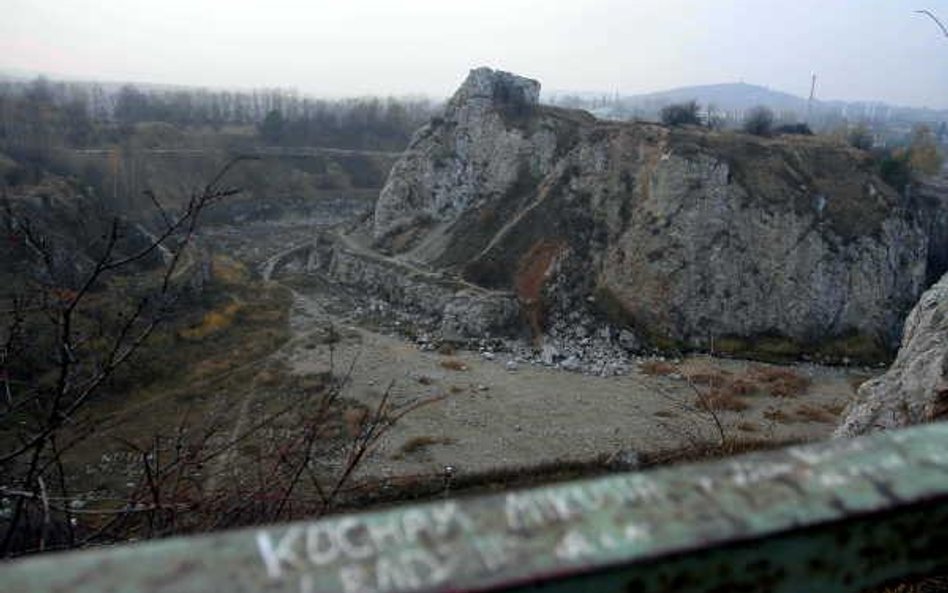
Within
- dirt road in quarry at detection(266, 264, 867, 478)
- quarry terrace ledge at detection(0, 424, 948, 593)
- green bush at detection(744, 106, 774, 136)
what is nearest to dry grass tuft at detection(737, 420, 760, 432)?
dirt road in quarry at detection(266, 264, 867, 478)

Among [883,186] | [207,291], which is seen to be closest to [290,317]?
[207,291]

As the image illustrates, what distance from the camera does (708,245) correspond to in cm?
3481

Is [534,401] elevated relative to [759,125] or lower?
lower

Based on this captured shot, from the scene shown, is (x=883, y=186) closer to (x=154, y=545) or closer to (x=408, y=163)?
(x=408, y=163)

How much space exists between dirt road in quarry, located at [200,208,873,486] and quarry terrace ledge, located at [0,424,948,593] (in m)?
17.0

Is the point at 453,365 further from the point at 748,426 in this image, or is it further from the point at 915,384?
the point at 915,384

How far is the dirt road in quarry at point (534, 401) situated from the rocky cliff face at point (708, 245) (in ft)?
11.1

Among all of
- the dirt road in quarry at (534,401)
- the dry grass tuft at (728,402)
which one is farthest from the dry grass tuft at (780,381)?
the dry grass tuft at (728,402)

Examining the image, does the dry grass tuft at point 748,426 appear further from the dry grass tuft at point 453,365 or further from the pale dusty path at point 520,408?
the dry grass tuft at point 453,365

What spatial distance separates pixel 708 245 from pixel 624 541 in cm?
3577

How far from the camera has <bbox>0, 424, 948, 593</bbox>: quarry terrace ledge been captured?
3.00 feet

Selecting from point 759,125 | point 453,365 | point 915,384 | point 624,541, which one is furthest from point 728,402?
point 624,541

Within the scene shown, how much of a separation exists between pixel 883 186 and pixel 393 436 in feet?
97.6

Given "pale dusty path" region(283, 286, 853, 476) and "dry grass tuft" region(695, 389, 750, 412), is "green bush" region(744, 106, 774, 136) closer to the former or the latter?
"pale dusty path" region(283, 286, 853, 476)
